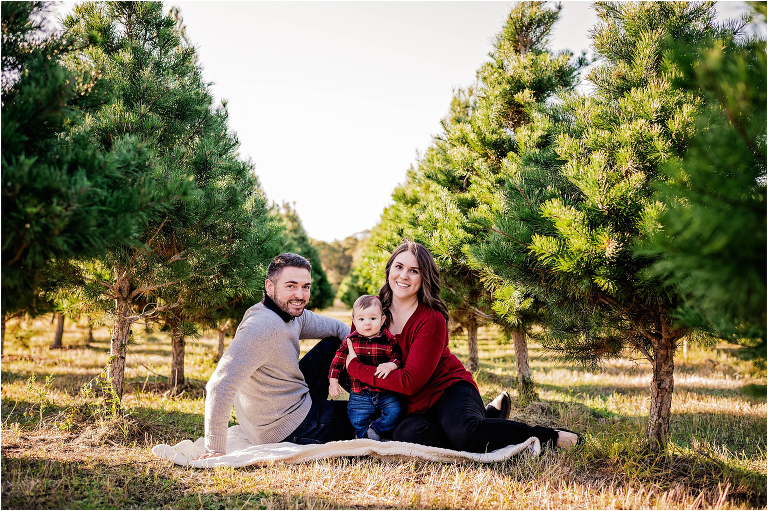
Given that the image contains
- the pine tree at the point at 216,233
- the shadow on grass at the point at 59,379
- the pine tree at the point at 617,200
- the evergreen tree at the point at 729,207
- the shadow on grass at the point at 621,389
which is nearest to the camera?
the evergreen tree at the point at 729,207

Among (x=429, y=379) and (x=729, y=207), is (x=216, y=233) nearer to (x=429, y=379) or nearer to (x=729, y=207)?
(x=429, y=379)

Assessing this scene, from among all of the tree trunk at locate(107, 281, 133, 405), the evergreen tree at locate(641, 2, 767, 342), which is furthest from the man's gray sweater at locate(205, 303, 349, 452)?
the evergreen tree at locate(641, 2, 767, 342)

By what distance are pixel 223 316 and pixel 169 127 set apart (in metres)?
3.80

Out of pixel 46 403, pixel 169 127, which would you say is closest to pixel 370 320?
pixel 169 127

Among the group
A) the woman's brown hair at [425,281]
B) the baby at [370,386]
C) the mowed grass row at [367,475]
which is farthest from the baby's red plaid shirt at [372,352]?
the mowed grass row at [367,475]

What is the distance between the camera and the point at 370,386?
4.07 m

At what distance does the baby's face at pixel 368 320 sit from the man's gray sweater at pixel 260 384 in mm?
608

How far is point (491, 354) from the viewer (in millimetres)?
16312

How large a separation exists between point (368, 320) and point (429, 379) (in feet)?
2.60

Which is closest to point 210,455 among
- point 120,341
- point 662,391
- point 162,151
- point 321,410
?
point 321,410

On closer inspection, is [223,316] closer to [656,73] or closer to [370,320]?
[370,320]

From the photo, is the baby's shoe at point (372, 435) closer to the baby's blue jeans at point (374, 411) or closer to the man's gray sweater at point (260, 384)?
the baby's blue jeans at point (374, 411)

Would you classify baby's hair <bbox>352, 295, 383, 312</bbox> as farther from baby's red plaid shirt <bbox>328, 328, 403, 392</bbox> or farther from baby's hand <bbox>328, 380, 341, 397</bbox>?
baby's hand <bbox>328, 380, 341, 397</bbox>

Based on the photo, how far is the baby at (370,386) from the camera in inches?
160
